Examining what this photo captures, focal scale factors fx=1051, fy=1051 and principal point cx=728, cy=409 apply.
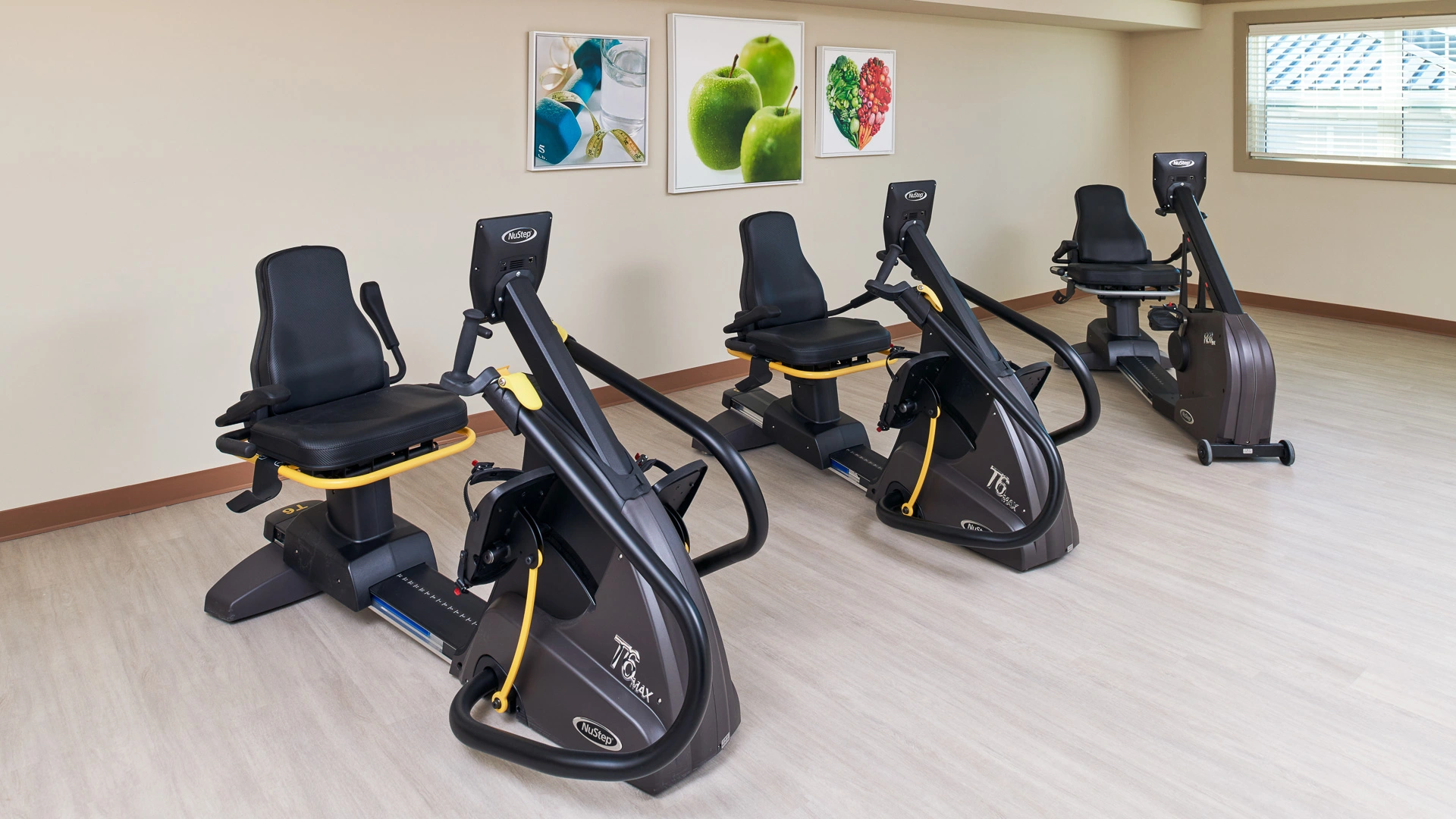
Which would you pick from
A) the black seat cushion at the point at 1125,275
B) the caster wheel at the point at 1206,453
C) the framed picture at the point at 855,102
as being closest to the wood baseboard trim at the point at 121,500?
the framed picture at the point at 855,102

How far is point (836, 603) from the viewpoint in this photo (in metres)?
3.09

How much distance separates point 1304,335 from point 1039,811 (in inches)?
210

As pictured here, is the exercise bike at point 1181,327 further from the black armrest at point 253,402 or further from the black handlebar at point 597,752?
the black armrest at point 253,402

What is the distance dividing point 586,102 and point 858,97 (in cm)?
182

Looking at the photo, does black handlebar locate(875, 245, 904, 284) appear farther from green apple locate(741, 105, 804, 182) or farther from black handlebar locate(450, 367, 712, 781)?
green apple locate(741, 105, 804, 182)

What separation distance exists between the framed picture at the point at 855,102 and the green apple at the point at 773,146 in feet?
0.66

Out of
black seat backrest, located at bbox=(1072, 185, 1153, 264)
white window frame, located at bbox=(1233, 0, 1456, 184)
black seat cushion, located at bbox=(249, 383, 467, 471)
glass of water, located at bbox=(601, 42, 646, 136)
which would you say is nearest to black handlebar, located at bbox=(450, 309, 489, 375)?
black seat cushion, located at bbox=(249, 383, 467, 471)

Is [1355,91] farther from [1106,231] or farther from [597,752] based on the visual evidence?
[597,752]

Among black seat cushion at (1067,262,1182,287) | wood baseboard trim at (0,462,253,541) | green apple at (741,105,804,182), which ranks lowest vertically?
wood baseboard trim at (0,462,253,541)

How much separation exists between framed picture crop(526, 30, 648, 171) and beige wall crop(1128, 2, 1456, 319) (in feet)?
14.6

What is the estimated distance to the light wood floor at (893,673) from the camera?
87.5 inches

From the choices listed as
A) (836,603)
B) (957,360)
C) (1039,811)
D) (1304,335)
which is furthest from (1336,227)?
(1039,811)

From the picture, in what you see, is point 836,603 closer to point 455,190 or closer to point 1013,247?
point 455,190

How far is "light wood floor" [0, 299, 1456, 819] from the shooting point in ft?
7.29
